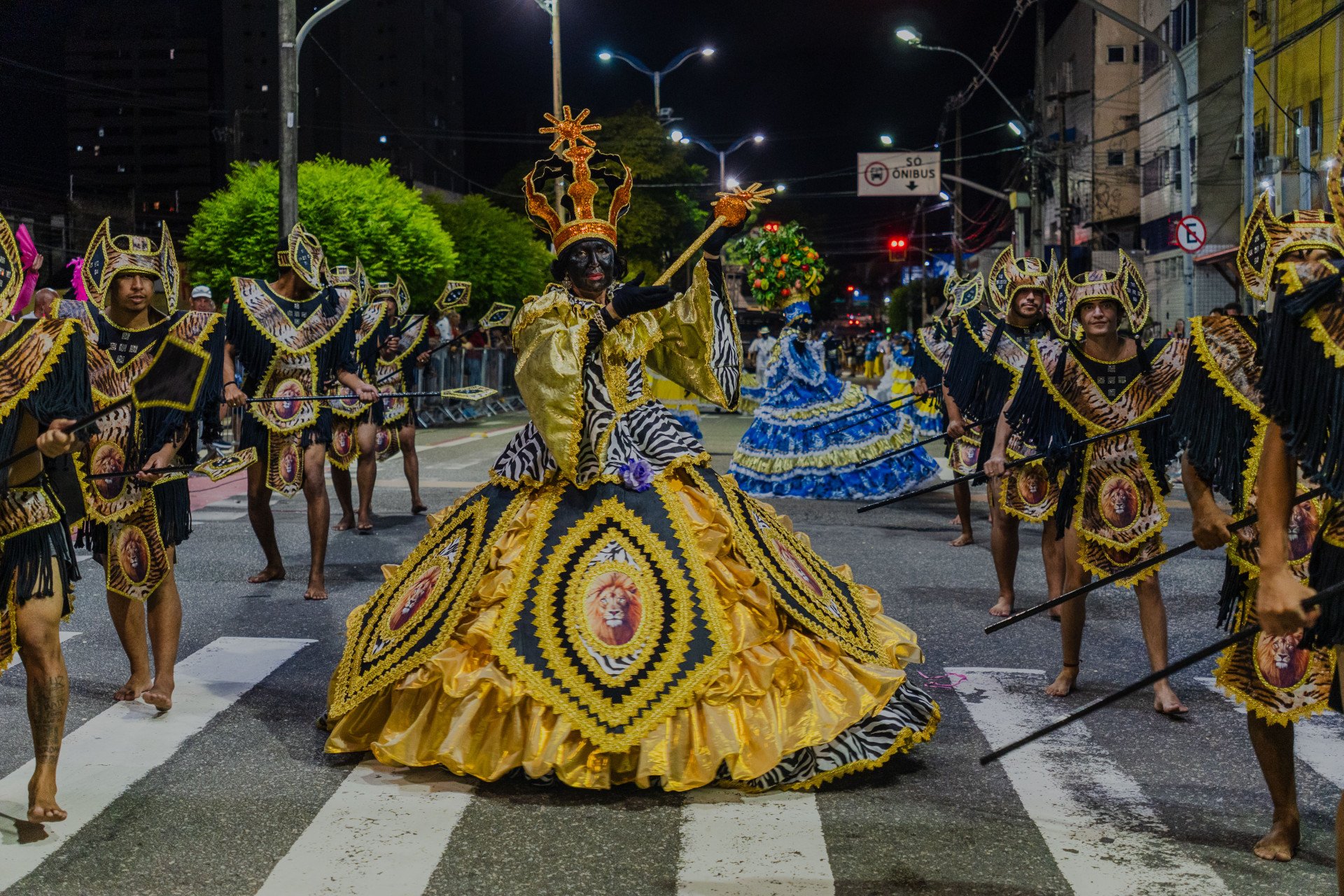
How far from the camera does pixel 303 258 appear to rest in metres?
9.04

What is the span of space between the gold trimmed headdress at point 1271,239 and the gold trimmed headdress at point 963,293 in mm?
5271

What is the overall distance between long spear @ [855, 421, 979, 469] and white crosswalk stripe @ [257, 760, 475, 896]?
538 cm

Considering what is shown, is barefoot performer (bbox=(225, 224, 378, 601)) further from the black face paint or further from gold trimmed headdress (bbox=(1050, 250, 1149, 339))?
gold trimmed headdress (bbox=(1050, 250, 1149, 339))

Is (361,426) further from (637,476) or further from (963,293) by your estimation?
(637,476)

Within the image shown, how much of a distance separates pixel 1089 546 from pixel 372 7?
10609 cm

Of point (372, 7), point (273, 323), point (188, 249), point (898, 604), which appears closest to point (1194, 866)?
point (898, 604)

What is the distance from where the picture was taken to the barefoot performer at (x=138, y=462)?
607 centimetres

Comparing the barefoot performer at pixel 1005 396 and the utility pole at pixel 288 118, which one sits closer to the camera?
the barefoot performer at pixel 1005 396

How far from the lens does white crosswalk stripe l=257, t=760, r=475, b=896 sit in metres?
4.17

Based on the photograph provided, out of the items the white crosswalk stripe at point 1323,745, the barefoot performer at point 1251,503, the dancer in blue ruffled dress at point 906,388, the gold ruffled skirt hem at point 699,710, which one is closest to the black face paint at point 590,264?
the gold ruffled skirt hem at point 699,710

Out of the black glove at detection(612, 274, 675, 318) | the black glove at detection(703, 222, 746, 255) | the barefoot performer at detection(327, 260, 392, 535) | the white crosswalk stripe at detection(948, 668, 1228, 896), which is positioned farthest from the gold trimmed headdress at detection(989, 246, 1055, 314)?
the barefoot performer at detection(327, 260, 392, 535)

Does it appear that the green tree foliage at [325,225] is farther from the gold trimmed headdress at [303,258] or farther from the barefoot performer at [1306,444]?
the barefoot performer at [1306,444]

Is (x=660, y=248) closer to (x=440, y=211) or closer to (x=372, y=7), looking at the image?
(x=440, y=211)

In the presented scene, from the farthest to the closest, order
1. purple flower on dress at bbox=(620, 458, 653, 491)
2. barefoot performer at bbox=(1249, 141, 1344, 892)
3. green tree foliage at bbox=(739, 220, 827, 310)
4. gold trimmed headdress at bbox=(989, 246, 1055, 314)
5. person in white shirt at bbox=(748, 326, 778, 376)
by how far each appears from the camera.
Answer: person in white shirt at bbox=(748, 326, 778, 376) → green tree foliage at bbox=(739, 220, 827, 310) → gold trimmed headdress at bbox=(989, 246, 1055, 314) → purple flower on dress at bbox=(620, 458, 653, 491) → barefoot performer at bbox=(1249, 141, 1344, 892)
